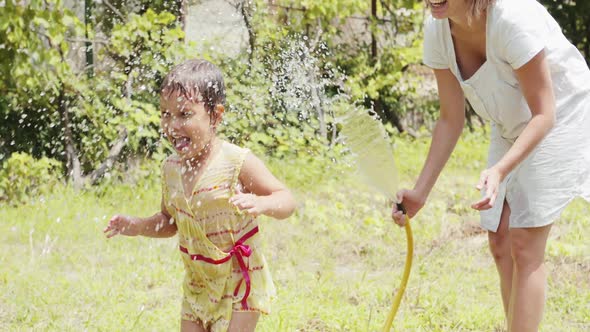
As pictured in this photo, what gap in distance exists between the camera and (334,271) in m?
Result: 4.52

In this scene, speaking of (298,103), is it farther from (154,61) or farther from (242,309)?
(242,309)

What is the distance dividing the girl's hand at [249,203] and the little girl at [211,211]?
0.10 metres

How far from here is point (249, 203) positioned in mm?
2418

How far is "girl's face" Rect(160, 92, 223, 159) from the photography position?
2562mm

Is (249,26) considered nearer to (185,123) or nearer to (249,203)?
(185,123)

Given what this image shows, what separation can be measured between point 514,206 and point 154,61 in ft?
10.8

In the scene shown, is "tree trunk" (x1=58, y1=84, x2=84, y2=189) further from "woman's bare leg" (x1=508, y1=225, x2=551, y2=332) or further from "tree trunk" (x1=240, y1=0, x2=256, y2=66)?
"woman's bare leg" (x1=508, y1=225, x2=551, y2=332)

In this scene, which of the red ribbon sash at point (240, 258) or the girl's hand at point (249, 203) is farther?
the red ribbon sash at point (240, 258)

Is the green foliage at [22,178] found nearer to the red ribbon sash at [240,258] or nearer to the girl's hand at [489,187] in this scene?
the red ribbon sash at [240,258]

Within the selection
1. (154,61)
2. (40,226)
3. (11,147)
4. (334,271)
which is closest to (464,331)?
(334,271)

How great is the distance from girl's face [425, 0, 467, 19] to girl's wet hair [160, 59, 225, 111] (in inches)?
26.8

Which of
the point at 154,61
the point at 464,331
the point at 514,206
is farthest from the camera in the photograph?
the point at 154,61

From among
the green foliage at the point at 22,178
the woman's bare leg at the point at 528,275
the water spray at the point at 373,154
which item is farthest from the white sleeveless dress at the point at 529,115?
the green foliage at the point at 22,178

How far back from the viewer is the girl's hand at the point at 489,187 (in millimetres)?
2301
